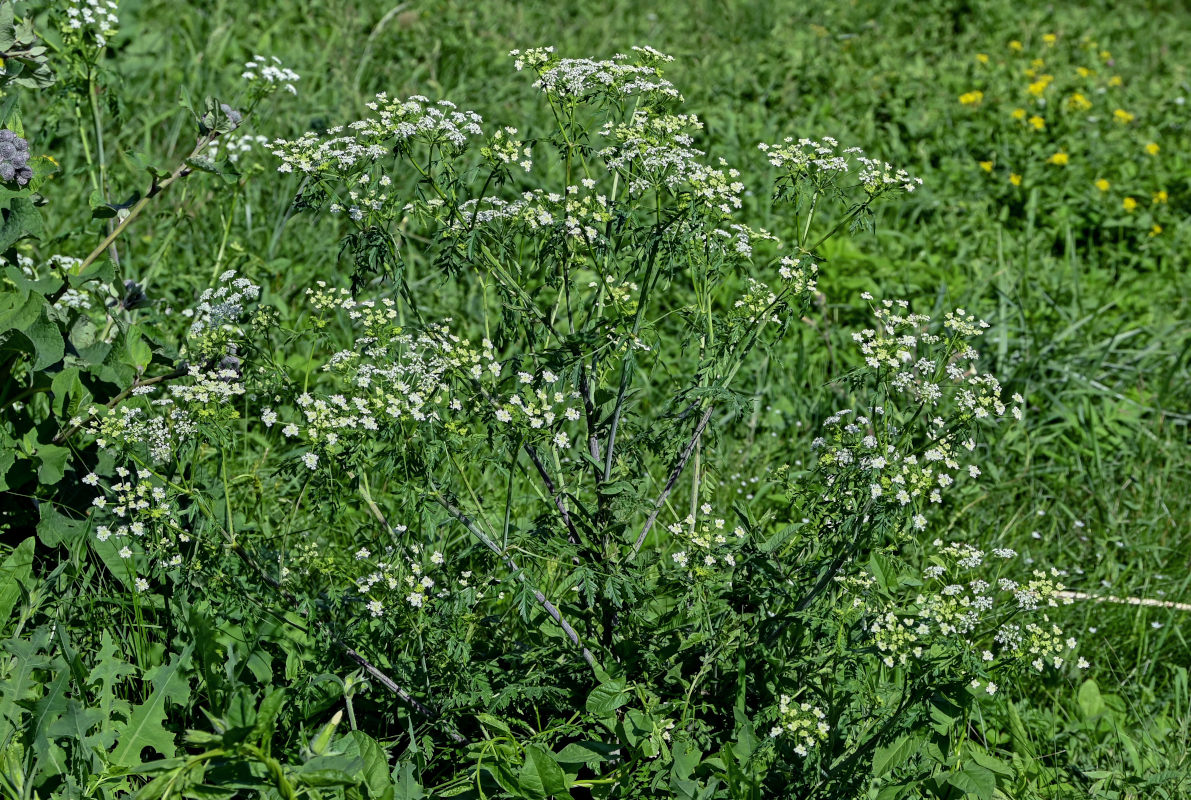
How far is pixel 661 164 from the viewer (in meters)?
2.02

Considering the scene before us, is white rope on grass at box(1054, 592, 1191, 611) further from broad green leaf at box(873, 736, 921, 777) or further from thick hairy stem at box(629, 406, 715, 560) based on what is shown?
thick hairy stem at box(629, 406, 715, 560)

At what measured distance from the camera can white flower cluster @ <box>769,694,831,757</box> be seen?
2008 mm

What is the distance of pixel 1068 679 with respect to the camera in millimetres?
2893

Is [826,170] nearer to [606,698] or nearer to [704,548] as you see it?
[704,548]

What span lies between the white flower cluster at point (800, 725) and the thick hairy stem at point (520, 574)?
383 millimetres

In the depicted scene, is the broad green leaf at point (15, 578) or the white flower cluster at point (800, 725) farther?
the broad green leaf at point (15, 578)

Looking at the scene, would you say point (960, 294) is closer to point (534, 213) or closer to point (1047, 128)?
point (1047, 128)

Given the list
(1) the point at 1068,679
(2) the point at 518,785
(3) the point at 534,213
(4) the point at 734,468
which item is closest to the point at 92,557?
(2) the point at 518,785

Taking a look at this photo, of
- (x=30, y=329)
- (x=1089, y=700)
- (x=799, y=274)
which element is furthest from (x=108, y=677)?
(x=1089, y=700)

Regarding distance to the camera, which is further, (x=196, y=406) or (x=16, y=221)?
(x=16, y=221)

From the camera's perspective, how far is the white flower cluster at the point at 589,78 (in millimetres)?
2037

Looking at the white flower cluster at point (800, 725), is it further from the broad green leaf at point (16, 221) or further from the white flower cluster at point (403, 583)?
the broad green leaf at point (16, 221)

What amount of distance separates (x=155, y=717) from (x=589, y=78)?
1.52m

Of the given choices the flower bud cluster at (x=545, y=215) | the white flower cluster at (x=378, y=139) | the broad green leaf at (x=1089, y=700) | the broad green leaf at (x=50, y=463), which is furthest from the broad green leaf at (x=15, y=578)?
the broad green leaf at (x=1089, y=700)
